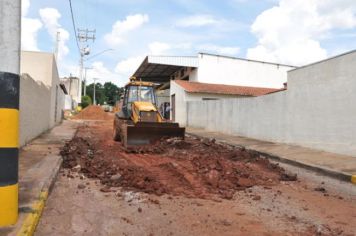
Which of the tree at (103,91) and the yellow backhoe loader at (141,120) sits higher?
the tree at (103,91)

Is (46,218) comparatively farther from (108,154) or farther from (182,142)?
(182,142)

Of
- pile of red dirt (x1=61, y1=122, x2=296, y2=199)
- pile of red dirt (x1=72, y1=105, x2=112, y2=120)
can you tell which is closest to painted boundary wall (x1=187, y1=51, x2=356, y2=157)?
pile of red dirt (x1=61, y1=122, x2=296, y2=199)

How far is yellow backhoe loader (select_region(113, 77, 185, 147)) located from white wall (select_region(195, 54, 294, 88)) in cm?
2329

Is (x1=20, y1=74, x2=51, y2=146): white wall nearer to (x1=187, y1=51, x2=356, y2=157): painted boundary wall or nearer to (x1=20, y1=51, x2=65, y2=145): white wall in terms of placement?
(x1=20, y1=51, x2=65, y2=145): white wall

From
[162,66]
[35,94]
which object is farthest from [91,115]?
[35,94]

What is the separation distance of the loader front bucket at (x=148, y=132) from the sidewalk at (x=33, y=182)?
2613mm

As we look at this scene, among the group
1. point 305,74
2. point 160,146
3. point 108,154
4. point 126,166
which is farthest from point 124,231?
point 305,74

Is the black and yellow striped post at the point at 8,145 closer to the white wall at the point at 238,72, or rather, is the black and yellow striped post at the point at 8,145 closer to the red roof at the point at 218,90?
the red roof at the point at 218,90

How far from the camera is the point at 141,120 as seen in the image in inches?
667

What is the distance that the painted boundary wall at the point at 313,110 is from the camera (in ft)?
46.7

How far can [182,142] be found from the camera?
1608 centimetres

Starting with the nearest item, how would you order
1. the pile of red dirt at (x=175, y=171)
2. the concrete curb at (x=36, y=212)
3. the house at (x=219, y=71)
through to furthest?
the concrete curb at (x=36, y=212) < the pile of red dirt at (x=175, y=171) < the house at (x=219, y=71)

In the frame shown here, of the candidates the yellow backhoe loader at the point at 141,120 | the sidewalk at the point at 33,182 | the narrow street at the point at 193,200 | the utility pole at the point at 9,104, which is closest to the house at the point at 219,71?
the yellow backhoe loader at the point at 141,120

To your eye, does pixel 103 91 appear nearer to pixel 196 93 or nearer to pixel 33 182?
pixel 196 93
